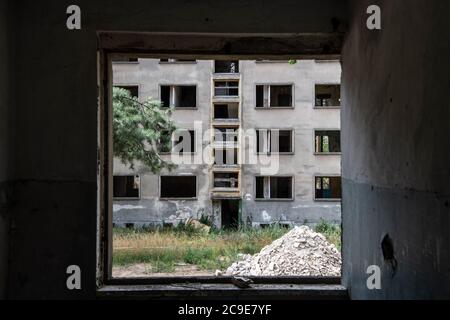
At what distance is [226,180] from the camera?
730 inches

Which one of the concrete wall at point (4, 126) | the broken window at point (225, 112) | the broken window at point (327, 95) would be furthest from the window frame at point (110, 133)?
the broken window at point (327, 95)

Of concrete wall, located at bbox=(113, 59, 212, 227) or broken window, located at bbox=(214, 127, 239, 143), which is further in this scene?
broken window, located at bbox=(214, 127, 239, 143)

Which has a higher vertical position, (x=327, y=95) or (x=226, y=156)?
(x=327, y=95)

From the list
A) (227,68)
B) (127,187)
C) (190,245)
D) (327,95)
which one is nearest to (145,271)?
(190,245)

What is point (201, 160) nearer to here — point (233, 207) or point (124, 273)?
point (233, 207)

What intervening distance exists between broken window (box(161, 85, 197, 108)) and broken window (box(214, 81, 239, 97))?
903 mm

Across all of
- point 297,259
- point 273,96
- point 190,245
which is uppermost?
point 273,96

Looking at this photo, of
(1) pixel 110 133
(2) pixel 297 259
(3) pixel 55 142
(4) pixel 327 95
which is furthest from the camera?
(4) pixel 327 95

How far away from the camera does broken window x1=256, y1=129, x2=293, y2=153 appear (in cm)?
1819

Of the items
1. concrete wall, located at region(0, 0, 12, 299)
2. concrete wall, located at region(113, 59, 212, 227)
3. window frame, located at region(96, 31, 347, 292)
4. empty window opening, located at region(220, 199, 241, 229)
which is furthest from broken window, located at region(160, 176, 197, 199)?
concrete wall, located at region(0, 0, 12, 299)

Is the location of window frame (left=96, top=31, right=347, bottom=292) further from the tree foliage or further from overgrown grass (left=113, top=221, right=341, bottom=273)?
the tree foliage

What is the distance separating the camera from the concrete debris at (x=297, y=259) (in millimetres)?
7551

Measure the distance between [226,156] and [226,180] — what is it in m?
0.99

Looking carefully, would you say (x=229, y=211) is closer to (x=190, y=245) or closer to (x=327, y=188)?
(x=327, y=188)
